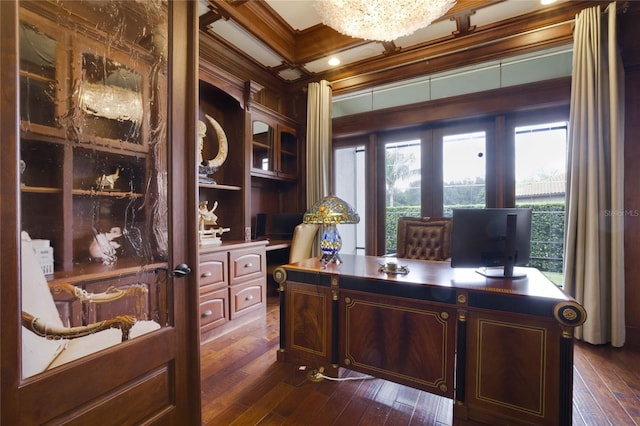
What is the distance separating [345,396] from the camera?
6.15ft

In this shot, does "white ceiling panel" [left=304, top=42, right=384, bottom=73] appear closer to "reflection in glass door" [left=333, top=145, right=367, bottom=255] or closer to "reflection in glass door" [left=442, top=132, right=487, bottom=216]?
"reflection in glass door" [left=333, top=145, right=367, bottom=255]

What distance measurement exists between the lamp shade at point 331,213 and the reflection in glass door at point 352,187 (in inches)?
76.1

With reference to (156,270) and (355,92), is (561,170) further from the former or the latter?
(156,270)

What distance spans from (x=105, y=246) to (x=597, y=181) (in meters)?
3.62

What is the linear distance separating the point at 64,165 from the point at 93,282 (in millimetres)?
447

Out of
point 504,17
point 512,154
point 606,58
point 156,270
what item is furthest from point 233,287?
point 606,58

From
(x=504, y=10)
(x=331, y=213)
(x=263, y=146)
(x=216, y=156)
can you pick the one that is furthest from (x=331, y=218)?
(x=504, y=10)

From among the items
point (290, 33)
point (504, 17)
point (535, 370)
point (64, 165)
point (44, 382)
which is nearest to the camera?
point (44, 382)

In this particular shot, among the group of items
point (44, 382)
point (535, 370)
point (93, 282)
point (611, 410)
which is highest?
point (93, 282)

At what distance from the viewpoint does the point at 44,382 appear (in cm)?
93

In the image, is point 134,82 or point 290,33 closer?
point 134,82

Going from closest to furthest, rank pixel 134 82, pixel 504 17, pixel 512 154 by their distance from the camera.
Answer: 1. pixel 134 82
2. pixel 504 17
3. pixel 512 154

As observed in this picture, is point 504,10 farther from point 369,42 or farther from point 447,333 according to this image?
point 447,333

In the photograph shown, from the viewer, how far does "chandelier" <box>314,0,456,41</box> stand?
214 cm
